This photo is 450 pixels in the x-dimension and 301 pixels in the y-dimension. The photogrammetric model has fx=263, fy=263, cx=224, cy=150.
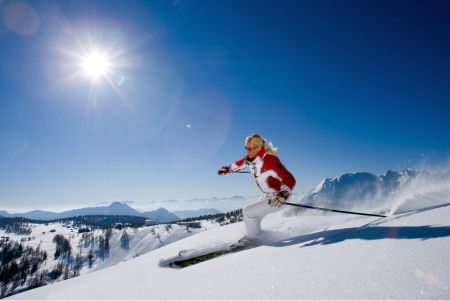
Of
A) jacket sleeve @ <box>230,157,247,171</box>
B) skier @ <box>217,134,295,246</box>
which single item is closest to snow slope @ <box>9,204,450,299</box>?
skier @ <box>217,134,295,246</box>

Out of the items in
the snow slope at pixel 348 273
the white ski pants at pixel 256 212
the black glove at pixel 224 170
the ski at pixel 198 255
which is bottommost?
the ski at pixel 198 255

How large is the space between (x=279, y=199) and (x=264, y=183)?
2.14 feet

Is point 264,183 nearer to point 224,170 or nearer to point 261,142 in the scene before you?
point 261,142

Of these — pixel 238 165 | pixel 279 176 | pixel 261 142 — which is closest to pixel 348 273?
pixel 279 176

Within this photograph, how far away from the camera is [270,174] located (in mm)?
6516

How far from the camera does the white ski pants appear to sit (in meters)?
6.49

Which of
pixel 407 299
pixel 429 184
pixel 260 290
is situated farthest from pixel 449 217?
pixel 429 184

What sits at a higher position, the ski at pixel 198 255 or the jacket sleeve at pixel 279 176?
the jacket sleeve at pixel 279 176

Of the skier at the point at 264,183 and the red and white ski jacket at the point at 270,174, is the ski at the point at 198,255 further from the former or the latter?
the red and white ski jacket at the point at 270,174

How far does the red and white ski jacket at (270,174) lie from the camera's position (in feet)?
21.0

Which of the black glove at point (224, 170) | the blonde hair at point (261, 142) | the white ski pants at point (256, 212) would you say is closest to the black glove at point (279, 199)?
the white ski pants at point (256, 212)

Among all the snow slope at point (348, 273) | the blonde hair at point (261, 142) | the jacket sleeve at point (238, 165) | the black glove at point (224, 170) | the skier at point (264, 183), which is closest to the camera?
the snow slope at point (348, 273)

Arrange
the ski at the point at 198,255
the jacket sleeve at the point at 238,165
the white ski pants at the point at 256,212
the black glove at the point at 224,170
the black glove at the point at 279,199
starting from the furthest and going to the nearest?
the black glove at the point at 224,170
the jacket sleeve at the point at 238,165
the white ski pants at the point at 256,212
the black glove at the point at 279,199
the ski at the point at 198,255

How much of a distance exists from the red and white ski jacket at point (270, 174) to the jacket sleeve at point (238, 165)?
1.97 feet
